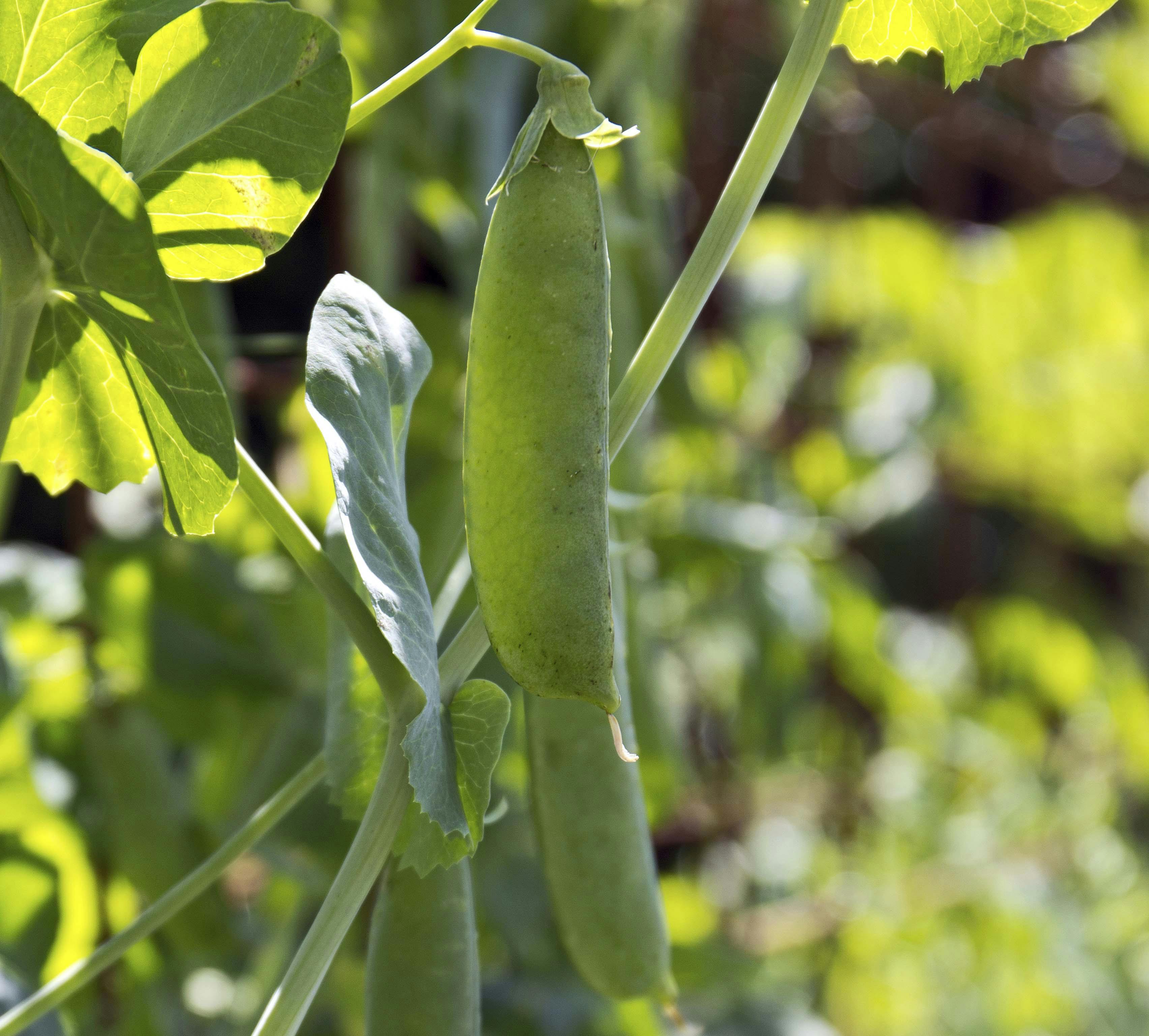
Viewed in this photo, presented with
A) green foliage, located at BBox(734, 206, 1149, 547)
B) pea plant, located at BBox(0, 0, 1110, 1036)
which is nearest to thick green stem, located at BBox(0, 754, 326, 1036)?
pea plant, located at BBox(0, 0, 1110, 1036)

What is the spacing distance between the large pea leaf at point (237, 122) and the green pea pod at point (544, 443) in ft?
0.09

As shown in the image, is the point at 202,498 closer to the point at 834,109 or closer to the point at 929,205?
the point at 834,109

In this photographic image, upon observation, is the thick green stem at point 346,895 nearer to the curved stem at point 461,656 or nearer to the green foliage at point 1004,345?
the curved stem at point 461,656

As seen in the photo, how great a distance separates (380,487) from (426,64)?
55 millimetres

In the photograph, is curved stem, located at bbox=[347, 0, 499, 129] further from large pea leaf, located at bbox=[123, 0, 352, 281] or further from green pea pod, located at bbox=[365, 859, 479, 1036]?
green pea pod, located at bbox=[365, 859, 479, 1036]

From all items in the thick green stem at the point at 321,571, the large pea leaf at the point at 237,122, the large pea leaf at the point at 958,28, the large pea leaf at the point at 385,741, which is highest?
the large pea leaf at the point at 958,28

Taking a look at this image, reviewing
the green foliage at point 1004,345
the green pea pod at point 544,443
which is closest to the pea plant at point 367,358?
the green pea pod at point 544,443

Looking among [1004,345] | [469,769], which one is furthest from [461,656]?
[1004,345]

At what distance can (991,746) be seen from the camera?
78 centimetres

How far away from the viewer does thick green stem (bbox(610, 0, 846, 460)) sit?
0.15m

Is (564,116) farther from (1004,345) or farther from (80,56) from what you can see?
(1004,345)

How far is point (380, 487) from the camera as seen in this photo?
157mm

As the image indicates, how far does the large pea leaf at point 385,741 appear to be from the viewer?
0.15 metres

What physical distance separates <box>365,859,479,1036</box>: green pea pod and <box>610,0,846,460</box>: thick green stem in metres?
0.08
